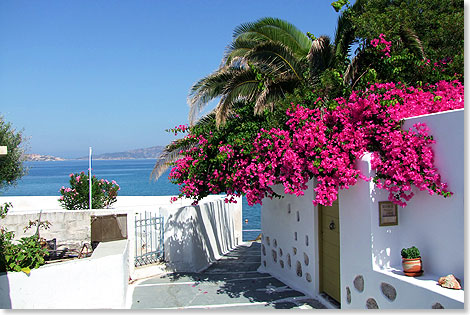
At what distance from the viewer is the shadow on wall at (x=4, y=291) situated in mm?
5566

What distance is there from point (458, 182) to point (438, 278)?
123 centimetres

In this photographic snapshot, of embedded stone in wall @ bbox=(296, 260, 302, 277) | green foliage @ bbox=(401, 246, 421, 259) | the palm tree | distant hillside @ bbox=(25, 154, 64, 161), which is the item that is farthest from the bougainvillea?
distant hillside @ bbox=(25, 154, 64, 161)

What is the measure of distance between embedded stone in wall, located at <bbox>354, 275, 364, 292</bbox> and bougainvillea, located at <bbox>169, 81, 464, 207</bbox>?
1214 mm

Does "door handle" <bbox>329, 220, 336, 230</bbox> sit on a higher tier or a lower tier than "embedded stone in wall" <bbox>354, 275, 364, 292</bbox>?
higher

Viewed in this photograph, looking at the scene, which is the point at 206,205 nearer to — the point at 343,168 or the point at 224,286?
the point at 224,286

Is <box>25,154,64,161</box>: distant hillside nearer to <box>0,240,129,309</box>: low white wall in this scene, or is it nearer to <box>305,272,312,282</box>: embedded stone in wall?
<box>0,240,129,309</box>: low white wall

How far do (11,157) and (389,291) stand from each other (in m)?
14.4

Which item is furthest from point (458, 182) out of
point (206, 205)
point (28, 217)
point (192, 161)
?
point (28, 217)

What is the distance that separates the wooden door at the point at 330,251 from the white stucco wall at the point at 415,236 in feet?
2.50

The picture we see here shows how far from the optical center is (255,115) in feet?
26.7

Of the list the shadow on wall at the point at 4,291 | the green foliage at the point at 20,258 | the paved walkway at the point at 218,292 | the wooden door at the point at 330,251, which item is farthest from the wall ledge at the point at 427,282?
the shadow on wall at the point at 4,291

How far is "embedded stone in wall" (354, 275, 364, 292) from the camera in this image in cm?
588

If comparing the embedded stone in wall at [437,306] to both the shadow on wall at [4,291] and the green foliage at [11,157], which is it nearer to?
the shadow on wall at [4,291]

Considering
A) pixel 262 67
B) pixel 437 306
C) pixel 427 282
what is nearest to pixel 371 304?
pixel 427 282
